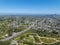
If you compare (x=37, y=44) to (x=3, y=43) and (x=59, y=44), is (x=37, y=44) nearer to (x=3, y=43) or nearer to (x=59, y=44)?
(x=59, y=44)

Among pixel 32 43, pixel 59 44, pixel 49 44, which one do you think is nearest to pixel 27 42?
pixel 32 43

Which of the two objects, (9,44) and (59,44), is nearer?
(9,44)

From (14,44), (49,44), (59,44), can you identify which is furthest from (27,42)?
(59,44)

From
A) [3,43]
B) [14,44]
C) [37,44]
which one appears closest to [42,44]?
[37,44]

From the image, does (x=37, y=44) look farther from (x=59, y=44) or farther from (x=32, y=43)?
(x=59, y=44)

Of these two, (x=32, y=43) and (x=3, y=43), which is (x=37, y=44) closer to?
(x=32, y=43)

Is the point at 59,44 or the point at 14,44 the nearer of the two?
the point at 14,44

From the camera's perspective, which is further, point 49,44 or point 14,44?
point 49,44
